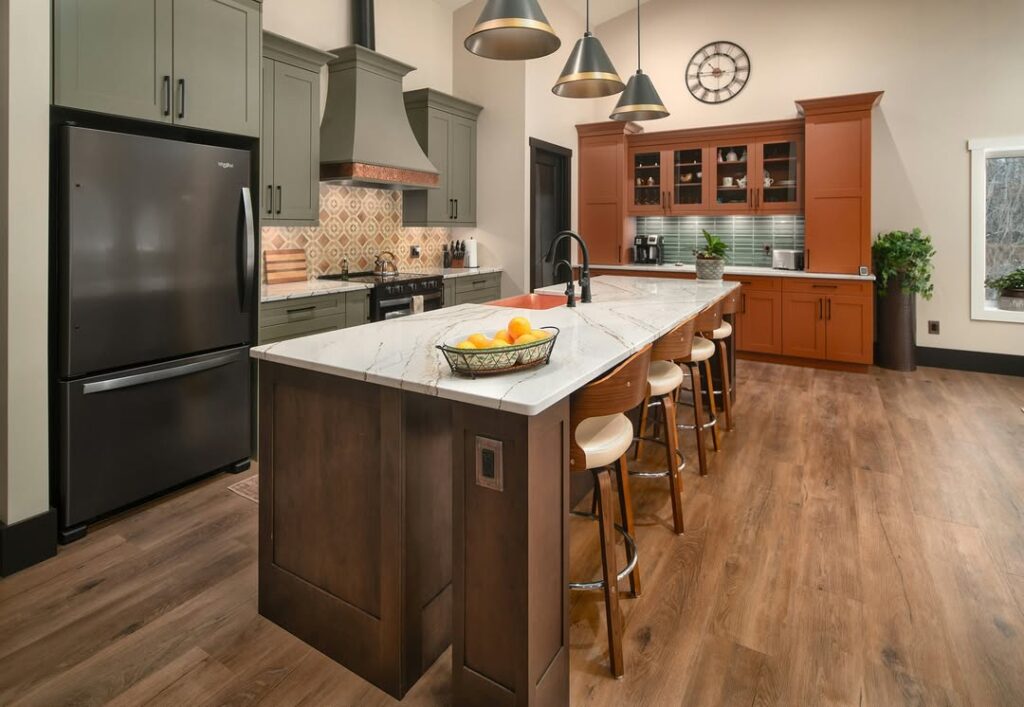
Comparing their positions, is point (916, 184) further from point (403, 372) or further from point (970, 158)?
point (403, 372)

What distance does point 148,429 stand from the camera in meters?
2.84

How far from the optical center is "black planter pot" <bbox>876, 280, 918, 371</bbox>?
5711mm

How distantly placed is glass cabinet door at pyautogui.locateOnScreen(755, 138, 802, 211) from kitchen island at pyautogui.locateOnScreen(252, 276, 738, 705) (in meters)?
4.96

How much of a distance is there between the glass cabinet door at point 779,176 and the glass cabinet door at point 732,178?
0.11 meters

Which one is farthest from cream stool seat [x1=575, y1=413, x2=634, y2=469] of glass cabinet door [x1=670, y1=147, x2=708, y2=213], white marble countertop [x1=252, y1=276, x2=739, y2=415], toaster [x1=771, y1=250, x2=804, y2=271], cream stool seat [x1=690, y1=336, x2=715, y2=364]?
glass cabinet door [x1=670, y1=147, x2=708, y2=213]

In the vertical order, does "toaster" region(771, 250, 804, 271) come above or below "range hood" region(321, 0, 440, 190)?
below

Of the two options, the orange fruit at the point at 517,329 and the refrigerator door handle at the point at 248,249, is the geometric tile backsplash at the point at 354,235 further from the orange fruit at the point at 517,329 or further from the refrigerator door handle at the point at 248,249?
the orange fruit at the point at 517,329

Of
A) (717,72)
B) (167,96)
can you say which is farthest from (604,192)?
(167,96)

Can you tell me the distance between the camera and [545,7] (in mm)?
6340

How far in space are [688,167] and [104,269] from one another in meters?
5.92

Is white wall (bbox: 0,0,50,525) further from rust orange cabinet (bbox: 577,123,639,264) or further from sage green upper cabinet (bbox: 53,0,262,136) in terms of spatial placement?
rust orange cabinet (bbox: 577,123,639,264)

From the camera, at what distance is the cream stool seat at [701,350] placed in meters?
3.35

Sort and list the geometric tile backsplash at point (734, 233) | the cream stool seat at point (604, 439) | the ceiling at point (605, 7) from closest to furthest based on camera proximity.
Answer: the cream stool seat at point (604, 439) < the geometric tile backsplash at point (734, 233) < the ceiling at point (605, 7)

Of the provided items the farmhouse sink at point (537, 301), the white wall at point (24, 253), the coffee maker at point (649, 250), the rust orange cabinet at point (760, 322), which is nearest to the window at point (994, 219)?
the rust orange cabinet at point (760, 322)
